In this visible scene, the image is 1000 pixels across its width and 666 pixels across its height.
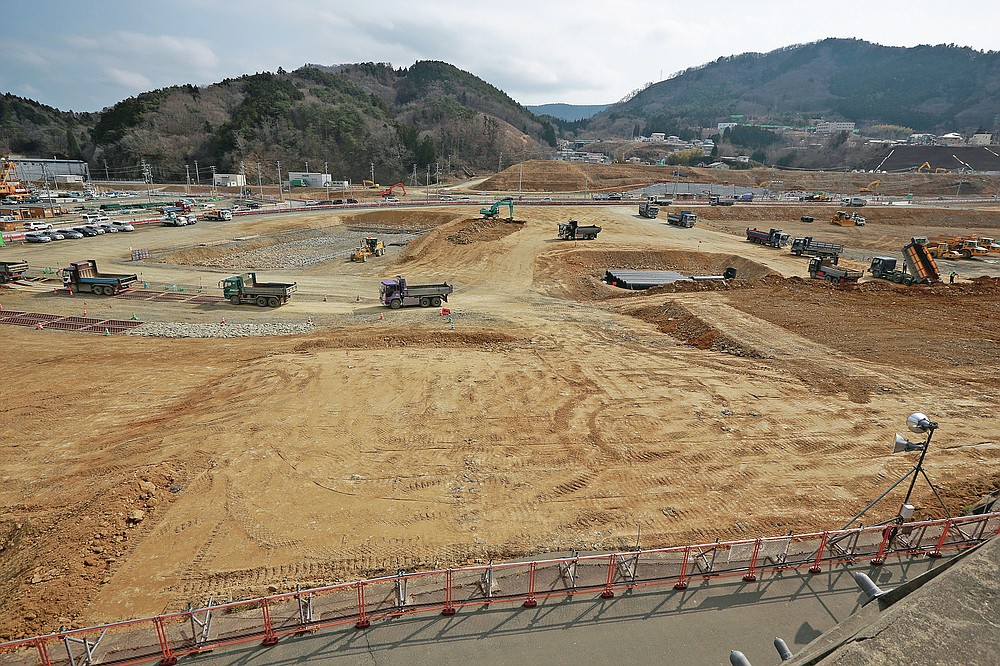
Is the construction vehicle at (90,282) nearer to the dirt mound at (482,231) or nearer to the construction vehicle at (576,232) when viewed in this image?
the dirt mound at (482,231)

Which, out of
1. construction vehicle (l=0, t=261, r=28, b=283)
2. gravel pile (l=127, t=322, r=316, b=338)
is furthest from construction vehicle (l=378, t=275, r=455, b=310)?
construction vehicle (l=0, t=261, r=28, b=283)

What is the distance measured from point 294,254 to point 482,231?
18252 millimetres

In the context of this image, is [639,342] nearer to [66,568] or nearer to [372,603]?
[372,603]

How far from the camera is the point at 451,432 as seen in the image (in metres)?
15.6

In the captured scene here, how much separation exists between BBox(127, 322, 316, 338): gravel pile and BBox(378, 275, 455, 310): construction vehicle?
488cm

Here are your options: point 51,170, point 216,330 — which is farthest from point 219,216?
point 51,170

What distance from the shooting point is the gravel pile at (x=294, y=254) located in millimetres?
42781

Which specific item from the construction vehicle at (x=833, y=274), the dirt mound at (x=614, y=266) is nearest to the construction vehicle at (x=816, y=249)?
the construction vehicle at (x=833, y=274)

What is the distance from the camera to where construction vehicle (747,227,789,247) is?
49156mm

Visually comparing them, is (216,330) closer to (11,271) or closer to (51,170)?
(11,271)

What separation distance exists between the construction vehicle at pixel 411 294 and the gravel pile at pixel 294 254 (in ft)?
55.0

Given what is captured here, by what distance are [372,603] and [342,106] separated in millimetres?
162731

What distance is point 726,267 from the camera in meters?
41.5

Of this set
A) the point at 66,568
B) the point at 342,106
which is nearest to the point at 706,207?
the point at 66,568
